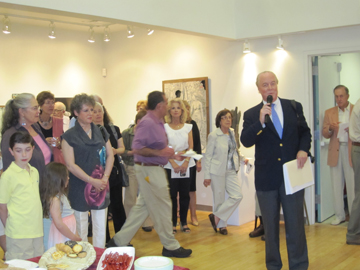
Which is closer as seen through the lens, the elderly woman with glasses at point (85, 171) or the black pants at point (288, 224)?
the black pants at point (288, 224)

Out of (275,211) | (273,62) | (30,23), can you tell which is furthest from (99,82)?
(275,211)

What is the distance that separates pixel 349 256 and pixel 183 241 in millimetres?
1951

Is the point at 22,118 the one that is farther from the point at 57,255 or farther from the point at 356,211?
the point at 356,211

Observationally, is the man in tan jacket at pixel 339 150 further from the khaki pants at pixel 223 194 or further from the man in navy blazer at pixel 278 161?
the man in navy blazer at pixel 278 161

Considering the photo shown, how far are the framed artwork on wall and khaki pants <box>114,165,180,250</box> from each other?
2.87 meters

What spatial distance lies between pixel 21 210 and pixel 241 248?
2.79 meters

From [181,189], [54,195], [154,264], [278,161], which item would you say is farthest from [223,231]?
[154,264]

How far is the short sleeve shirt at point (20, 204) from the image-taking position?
2.95 metres

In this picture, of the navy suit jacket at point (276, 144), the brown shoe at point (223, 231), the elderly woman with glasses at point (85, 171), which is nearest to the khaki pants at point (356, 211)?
the brown shoe at point (223, 231)

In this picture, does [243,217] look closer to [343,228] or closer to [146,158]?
[343,228]

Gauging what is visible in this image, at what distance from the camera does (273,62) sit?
20.7 ft

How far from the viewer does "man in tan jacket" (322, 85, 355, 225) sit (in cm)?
594

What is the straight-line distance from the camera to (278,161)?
356cm

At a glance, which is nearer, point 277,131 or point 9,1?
point 277,131
